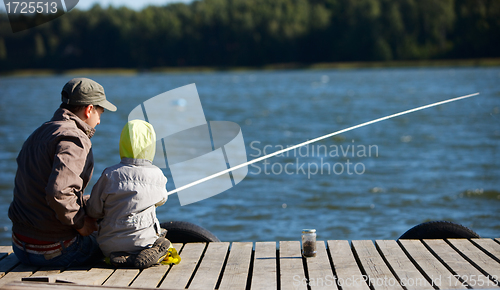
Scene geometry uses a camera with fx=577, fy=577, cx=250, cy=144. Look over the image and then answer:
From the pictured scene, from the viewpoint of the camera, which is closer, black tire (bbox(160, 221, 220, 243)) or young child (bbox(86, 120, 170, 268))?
young child (bbox(86, 120, 170, 268))

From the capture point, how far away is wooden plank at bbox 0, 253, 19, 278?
11.5 feet

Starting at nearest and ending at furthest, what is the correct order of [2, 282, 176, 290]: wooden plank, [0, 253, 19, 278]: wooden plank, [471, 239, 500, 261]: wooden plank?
[2, 282, 176, 290]: wooden plank → [0, 253, 19, 278]: wooden plank → [471, 239, 500, 261]: wooden plank

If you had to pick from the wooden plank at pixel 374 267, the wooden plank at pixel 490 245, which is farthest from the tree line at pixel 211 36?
the wooden plank at pixel 374 267

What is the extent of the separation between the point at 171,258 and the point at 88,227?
0.55m

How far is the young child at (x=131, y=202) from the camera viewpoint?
3324 mm

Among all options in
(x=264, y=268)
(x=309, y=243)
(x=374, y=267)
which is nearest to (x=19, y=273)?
(x=264, y=268)

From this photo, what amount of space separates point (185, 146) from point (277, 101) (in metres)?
17.5

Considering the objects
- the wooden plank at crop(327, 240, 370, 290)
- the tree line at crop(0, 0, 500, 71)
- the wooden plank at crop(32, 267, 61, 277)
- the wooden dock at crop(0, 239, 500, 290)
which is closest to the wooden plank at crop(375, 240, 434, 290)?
the wooden dock at crop(0, 239, 500, 290)

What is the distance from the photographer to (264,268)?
3580 millimetres

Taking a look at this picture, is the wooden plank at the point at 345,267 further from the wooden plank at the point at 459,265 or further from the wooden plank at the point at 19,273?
the wooden plank at the point at 19,273

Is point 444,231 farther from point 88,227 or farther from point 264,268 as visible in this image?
point 88,227

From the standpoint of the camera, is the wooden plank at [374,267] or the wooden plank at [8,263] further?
the wooden plank at [8,263]

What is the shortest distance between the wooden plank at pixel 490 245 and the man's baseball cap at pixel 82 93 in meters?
2.68

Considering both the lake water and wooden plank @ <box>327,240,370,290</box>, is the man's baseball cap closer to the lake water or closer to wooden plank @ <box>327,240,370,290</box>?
wooden plank @ <box>327,240,370,290</box>
